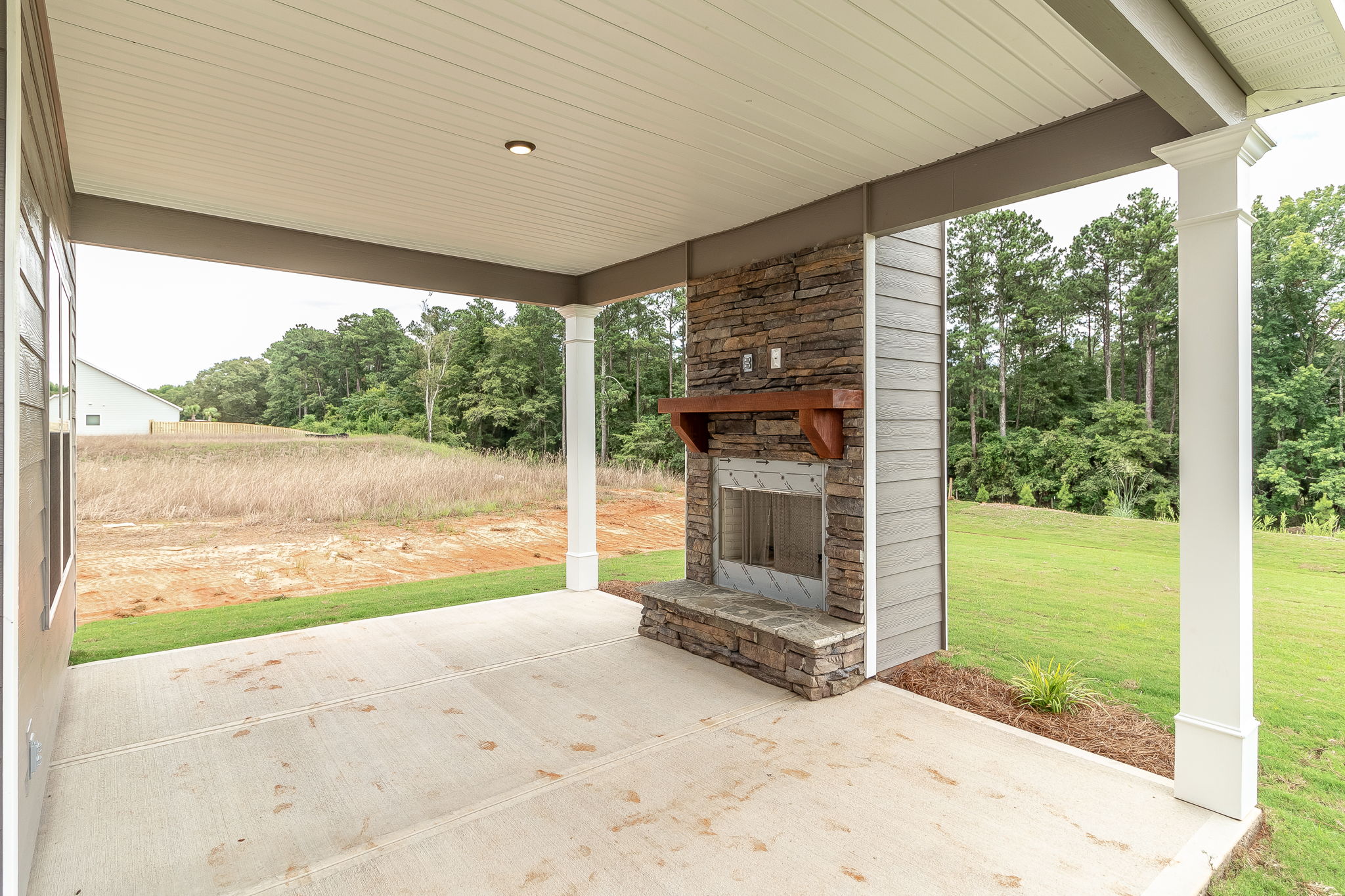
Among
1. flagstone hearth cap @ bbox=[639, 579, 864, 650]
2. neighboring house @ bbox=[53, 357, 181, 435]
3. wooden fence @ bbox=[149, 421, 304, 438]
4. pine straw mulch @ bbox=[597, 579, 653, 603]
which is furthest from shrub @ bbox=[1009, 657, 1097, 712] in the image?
wooden fence @ bbox=[149, 421, 304, 438]

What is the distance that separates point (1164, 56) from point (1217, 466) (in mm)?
1443

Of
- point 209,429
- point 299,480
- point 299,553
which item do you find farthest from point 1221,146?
point 209,429

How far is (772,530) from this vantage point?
14.2 ft

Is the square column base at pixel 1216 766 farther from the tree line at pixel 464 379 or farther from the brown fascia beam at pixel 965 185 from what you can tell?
the tree line at pixel 464 379

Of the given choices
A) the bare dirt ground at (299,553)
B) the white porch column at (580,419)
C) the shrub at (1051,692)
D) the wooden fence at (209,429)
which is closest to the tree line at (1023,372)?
the wooden fence at (209,429)

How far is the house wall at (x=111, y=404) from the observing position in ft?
34.0

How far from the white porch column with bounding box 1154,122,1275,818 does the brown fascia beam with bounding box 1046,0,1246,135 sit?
0.16m

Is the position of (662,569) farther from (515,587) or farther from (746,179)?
(746,179)

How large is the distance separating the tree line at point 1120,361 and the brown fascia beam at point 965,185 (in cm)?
639

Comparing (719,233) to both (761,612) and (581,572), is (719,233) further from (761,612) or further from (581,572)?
(581,572)

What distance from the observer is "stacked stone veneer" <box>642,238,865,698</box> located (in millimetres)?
3678

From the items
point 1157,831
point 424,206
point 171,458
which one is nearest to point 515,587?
point 424,206

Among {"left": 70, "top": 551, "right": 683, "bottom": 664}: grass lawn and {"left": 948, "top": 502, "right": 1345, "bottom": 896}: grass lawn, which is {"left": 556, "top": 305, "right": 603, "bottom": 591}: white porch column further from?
{"left": 948, "top": 502, "right": 1345, "bottom": 896}: grass lawn

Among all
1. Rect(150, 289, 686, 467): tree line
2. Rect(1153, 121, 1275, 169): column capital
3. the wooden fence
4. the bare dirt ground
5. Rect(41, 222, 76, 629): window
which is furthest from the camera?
Rect(150, 289, 686, 467): tree line
